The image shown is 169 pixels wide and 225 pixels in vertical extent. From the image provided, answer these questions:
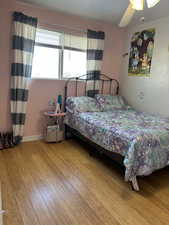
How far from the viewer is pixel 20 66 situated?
2.78 meters

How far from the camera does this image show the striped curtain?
8.80 ft

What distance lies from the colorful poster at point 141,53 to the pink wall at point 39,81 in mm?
354

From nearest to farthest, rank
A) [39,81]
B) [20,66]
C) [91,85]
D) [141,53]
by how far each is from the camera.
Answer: [20,66]
[39,81]
[141,53]
[91,85]

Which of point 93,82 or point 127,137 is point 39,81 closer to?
point 93,82

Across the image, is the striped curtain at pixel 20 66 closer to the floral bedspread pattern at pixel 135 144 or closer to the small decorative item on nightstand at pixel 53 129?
the small decorative item on nightstand at pixel 53 129

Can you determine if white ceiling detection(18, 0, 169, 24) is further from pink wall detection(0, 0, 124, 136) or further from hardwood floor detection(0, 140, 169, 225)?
hardwood floor detection(0, 140, 169, 225)

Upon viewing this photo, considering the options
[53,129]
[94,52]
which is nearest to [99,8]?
[94,52]

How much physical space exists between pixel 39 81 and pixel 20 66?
43 cm

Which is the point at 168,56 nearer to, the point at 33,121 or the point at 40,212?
the point at 33,121

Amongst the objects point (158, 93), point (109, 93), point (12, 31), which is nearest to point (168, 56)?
point (158, 93)

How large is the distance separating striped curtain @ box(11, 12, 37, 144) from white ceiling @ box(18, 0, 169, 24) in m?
0.37

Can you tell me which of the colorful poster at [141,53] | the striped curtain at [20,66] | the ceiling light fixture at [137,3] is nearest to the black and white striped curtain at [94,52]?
the colorful poster at [141,53]

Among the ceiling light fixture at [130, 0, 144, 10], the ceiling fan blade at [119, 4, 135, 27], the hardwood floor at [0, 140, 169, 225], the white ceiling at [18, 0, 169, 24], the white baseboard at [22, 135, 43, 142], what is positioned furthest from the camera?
the white baseboard at [22, 135, 43, 142]

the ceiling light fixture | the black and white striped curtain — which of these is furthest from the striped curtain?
the ceiling light fixture
